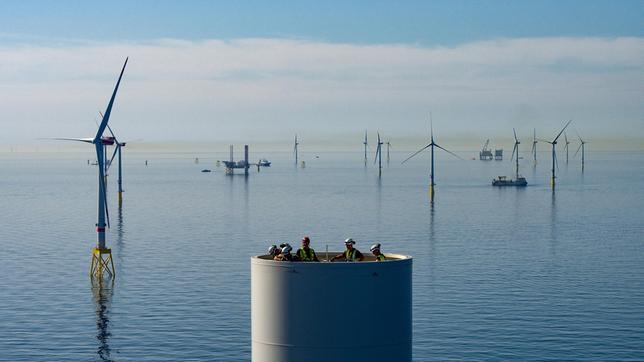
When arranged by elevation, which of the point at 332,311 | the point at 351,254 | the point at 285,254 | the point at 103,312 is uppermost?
the point at 285,254

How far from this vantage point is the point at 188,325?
274 feet

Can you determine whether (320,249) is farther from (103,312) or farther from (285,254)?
(285,254)

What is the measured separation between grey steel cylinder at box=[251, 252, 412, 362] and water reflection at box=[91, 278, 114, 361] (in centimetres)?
5253

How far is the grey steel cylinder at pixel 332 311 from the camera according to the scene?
2367 cm

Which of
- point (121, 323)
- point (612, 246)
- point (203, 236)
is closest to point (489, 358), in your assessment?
point (121, 323)

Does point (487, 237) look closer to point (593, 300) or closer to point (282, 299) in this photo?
point (593, 300)

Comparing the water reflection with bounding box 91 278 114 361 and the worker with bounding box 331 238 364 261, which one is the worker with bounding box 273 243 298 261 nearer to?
the worker with bounding box 331 238 364 261

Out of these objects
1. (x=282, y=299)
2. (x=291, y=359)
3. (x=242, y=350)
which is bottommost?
(x=242, y=350)

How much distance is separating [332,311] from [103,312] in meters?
73.1

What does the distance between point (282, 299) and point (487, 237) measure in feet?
Result: 464

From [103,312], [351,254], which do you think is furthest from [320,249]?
[351,254]

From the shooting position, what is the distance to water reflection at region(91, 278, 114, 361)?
76.6m

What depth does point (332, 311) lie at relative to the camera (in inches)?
934

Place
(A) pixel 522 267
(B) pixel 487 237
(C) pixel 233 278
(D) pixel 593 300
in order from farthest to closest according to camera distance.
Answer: (B) pixel 487 237 < (A) pixel 522 267 < (C) pixel 233 278 < (D) pixel 593 300
